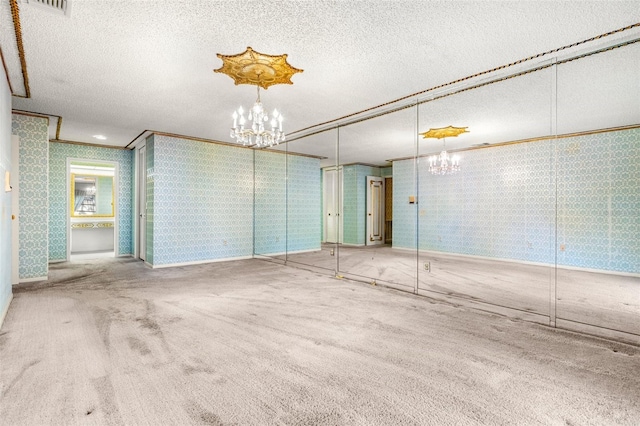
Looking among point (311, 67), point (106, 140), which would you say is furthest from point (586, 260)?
point (106, 140)

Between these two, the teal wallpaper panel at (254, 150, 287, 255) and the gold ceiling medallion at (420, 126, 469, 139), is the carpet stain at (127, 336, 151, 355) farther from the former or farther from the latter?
the gold ceiling medallion at (420, 126, 469, 139)

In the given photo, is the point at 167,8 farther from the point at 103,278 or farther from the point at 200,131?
the point at 103,278

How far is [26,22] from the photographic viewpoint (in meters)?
2.80

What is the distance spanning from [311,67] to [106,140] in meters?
6.36

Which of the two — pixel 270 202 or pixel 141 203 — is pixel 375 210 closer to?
pixel 270 202

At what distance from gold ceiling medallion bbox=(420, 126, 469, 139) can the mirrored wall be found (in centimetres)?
13

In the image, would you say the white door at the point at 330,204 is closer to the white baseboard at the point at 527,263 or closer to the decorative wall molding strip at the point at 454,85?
the white baseboard at the point at 527,263

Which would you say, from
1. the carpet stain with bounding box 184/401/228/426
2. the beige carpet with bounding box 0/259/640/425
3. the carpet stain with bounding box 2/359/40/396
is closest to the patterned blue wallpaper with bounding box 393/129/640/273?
the beige carpet with bounding box 0/259/640/425

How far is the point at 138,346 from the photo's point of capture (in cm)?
289

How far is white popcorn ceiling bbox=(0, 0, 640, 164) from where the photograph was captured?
2.64m

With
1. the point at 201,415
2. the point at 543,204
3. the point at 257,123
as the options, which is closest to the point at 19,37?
the point at 257,123

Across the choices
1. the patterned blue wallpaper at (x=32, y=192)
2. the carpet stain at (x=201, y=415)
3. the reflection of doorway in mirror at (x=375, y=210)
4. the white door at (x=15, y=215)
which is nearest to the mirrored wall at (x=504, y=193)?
the reflection of doorway in mirror at (x=375, y=210)

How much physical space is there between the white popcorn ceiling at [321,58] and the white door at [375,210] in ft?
18.6

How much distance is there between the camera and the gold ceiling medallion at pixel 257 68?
335cm
